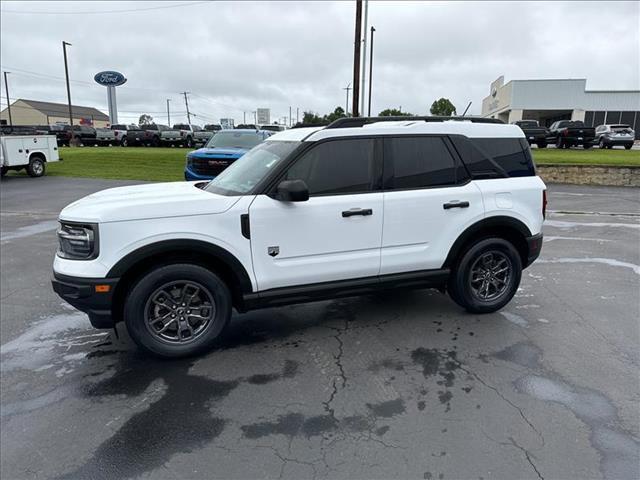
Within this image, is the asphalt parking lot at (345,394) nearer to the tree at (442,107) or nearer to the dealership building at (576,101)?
the dealership building at (576,101)

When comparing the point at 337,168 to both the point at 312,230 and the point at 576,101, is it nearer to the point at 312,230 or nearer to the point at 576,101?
the point at 312,230

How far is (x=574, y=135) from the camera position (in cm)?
2620

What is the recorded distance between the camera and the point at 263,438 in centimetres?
286

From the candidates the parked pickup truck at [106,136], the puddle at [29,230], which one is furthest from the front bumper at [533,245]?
the parked pickup truck at [106,136]

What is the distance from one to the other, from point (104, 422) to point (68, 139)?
42972 mm

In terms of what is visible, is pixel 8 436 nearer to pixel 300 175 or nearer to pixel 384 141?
pixel 300 175

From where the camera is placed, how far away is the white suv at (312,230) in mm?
3582

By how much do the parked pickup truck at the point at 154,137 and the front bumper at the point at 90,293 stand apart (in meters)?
33.3

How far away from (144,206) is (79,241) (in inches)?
21.4

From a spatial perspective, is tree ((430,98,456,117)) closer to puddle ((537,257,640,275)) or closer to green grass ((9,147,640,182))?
green grass ((9,147,640,182))

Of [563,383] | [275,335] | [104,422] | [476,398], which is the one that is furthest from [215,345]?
[563,383]

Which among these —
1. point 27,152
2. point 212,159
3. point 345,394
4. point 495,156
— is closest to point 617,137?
point 212,159

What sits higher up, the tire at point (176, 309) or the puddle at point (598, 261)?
the tire at point (176, 309)

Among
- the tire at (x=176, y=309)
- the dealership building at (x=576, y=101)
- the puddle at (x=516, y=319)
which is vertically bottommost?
the puddle at (x=516, y=319)
